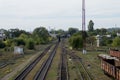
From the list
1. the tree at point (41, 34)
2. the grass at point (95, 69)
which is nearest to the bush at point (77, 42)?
the grass at point (95, 69)

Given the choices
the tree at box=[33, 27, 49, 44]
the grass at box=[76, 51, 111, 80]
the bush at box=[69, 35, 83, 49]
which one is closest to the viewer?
the grass at box=[76, 51, 111, 80]

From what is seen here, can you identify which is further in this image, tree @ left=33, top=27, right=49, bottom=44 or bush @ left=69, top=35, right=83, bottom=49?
tree @ left=33, top=27, right=49, bottom=44

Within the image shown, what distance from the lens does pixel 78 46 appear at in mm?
82188

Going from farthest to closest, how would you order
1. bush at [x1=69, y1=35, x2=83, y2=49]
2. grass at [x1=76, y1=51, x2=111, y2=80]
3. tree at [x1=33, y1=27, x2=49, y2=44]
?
1. tree at [x1=33, y1=27, x2=49, y2=44]
2. bush at [x1=69, y1=35, x2=83, y2=49]
3. grass at [x1=76, y1=51, x2=111, y2=80]

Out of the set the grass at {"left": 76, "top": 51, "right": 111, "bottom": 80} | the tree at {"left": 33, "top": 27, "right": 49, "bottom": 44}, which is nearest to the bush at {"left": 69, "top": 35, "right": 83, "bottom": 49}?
the grass at {"left": 76, "top": 51, "right": 111, "bottom": 80}

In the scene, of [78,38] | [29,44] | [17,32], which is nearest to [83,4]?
[78,38]

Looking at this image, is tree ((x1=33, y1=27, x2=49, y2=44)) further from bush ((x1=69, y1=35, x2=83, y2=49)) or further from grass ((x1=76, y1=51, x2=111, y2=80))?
grass ((x1=76, y1=51, x2=111, y2=80))

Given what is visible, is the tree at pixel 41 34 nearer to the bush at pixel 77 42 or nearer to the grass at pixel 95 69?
the bush at pixel 77 42

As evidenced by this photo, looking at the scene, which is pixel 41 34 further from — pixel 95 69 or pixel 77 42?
pixel 95 69

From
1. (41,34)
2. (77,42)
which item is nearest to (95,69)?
(77,42)

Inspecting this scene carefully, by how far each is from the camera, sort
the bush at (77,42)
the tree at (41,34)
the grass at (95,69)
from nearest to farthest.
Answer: the grass at (95,69) → the bush at (77,42) → the tree at (41,34)

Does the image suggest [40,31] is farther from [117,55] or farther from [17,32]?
[117,55]

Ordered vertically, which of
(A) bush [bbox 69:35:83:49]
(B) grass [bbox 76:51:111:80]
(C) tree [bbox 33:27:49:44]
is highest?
(C) tree [bbox 33:27:49:44]

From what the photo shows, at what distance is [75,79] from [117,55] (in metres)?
9.55
